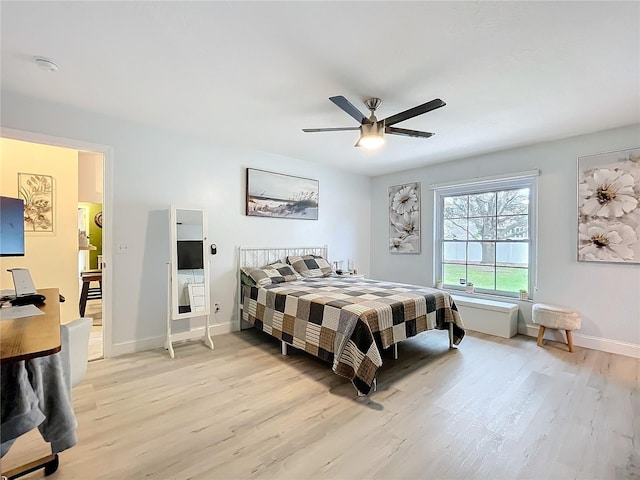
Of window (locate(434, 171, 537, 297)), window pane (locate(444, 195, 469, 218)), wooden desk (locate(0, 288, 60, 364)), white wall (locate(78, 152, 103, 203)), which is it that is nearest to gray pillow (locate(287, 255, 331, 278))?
window (locate(434, 171, 537, 297))

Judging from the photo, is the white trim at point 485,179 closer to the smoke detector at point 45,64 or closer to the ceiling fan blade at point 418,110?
the ceiling fan blade at point 418,110

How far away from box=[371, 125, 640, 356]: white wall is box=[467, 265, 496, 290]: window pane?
0.52 m

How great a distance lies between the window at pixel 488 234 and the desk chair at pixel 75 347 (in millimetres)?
4533

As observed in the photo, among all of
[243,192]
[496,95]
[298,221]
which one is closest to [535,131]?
[496,95]

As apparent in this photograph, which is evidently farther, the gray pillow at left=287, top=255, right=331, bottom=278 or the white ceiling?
the gray pillow at left=287, top=255, right=331, bottom=278

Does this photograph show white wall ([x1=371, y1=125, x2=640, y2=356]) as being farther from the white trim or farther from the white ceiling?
the white ceiling

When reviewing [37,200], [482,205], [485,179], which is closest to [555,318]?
[482,205]

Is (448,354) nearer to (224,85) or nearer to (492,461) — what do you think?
(492,461)

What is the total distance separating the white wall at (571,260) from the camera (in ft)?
10.6

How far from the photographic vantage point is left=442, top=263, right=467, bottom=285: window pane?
15.4 feet

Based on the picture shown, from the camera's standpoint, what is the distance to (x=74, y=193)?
3953 millimetres

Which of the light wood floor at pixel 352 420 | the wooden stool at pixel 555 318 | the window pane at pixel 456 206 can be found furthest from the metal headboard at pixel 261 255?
the wooden stool at pixel 555 318

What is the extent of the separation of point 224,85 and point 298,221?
2529mm

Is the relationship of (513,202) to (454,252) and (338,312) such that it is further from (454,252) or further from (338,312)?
(338,312)
